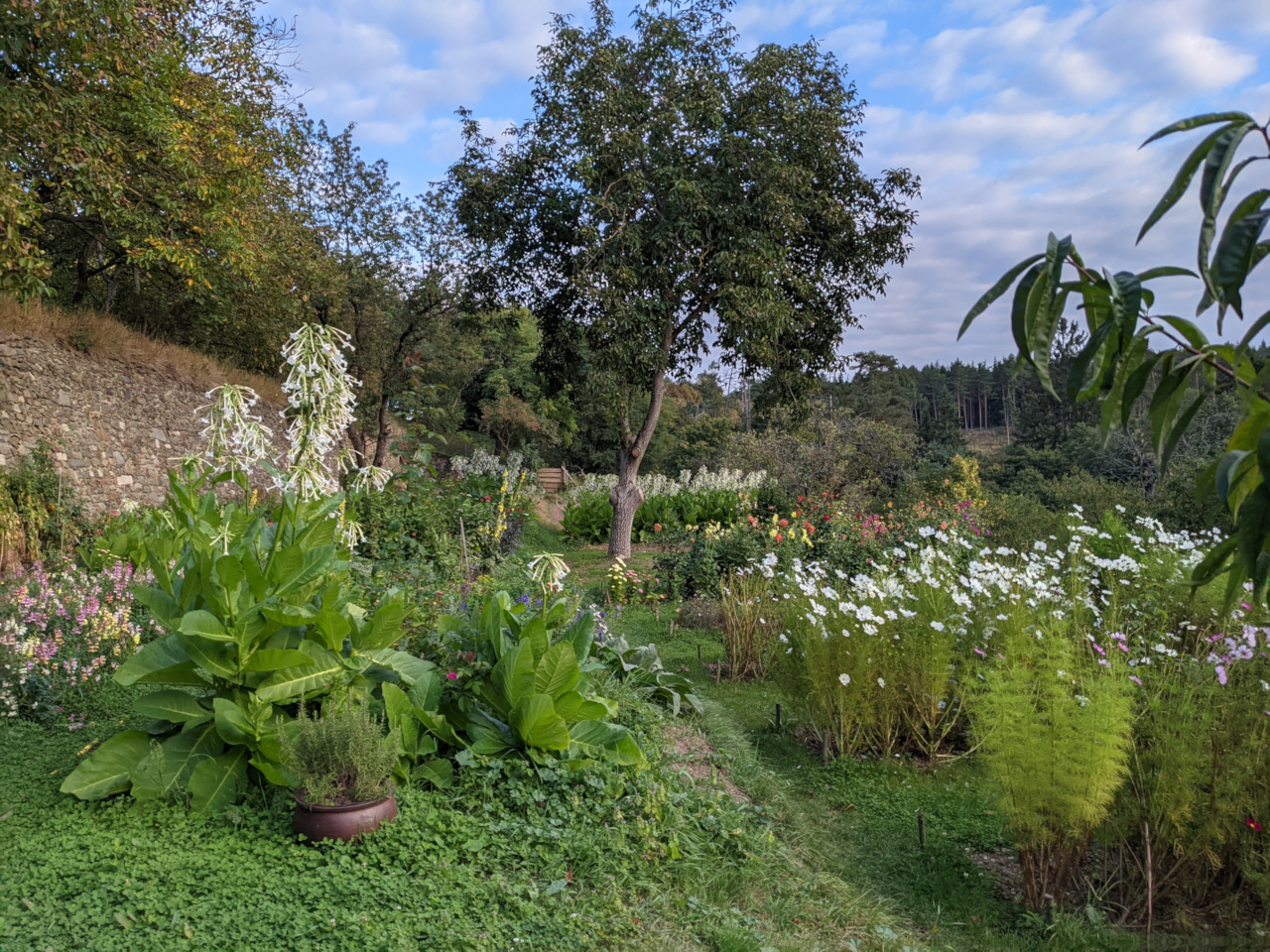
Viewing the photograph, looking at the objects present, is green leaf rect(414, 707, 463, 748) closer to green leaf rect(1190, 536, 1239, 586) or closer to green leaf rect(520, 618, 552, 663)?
green leaf rect(520, 618, 552, 663)

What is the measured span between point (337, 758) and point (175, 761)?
74 cm

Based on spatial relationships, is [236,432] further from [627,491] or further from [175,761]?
[627,491]

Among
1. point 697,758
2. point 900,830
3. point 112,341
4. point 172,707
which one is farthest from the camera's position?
point 112,341

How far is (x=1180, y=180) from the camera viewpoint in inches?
36.7

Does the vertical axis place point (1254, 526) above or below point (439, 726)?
above

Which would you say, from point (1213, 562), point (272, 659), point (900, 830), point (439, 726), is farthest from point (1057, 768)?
point (272, 659)

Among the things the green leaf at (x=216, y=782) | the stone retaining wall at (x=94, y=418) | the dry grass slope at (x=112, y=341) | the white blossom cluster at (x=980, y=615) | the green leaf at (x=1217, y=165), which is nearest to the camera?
the green leaf at (x=1217, y=165)

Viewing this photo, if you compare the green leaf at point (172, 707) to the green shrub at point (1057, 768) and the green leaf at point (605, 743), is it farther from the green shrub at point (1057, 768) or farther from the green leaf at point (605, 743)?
the green shrub at point (1057, 768)

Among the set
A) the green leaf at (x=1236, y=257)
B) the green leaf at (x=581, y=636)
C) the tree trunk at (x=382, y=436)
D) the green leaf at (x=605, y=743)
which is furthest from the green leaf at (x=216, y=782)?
the tree trunk at (x=382, y=436)

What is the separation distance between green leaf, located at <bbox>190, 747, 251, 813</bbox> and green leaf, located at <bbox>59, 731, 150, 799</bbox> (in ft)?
0.91

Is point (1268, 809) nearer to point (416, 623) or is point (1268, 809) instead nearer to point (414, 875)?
point (414, 875)

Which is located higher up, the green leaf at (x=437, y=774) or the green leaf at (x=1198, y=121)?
the green leaf at (x=1198, y=121)

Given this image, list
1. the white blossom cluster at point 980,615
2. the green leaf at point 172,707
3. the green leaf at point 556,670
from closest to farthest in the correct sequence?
1. the green leaf at point 172,707
2. the green leaf at point 556,670
3. the white blossom cluster at point 980,615

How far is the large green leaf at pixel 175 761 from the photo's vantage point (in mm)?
2934
